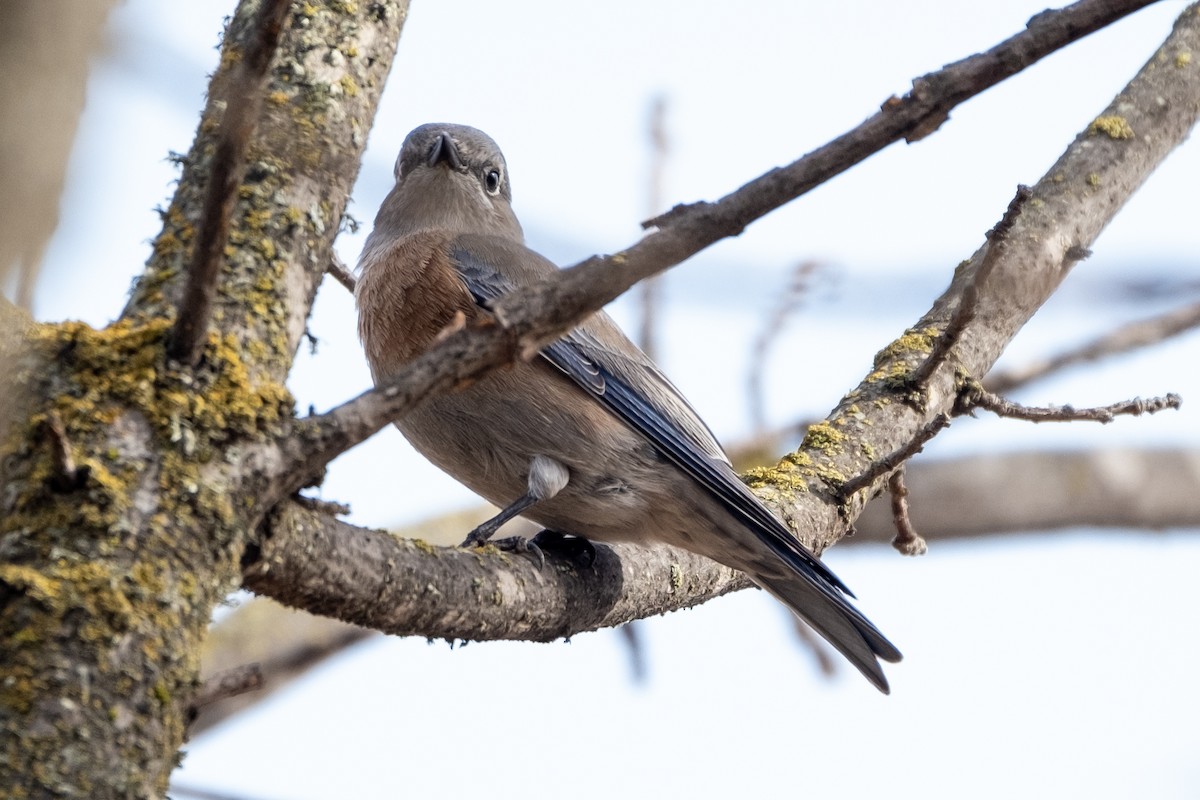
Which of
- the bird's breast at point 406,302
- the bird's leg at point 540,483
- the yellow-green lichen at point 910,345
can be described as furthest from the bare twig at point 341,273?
the yellow-green lichen at point 910,345

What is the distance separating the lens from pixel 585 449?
4.22 meters

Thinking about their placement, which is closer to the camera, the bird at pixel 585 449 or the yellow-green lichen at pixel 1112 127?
the bird at pixel 585 449

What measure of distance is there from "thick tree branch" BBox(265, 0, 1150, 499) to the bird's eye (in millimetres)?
3515

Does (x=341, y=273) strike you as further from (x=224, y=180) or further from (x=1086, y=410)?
Answer: (x=1086, y=410)

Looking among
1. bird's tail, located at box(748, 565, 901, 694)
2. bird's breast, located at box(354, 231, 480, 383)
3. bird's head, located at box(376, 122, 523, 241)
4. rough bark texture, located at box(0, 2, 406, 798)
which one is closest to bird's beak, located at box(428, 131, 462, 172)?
bird's head, located at box(376, 122, 523, 241)

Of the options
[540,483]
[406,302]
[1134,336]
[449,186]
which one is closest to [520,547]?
[540,483]

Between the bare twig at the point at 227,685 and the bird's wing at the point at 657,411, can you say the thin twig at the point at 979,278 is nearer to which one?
the bird's wing at the point at 657,411

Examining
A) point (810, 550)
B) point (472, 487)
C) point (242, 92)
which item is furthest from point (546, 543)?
point (242, 92)

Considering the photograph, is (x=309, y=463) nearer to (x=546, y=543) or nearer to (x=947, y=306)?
(x=546, y=543)

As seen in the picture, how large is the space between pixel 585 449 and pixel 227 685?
235 centimetres

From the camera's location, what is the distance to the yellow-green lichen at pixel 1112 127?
4.57 m

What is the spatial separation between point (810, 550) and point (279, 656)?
374cm

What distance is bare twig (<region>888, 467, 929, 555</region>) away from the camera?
13.3 feet

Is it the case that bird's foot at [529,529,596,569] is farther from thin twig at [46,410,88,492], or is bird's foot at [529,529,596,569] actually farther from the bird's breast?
thin twig at [46,410,88,492]
